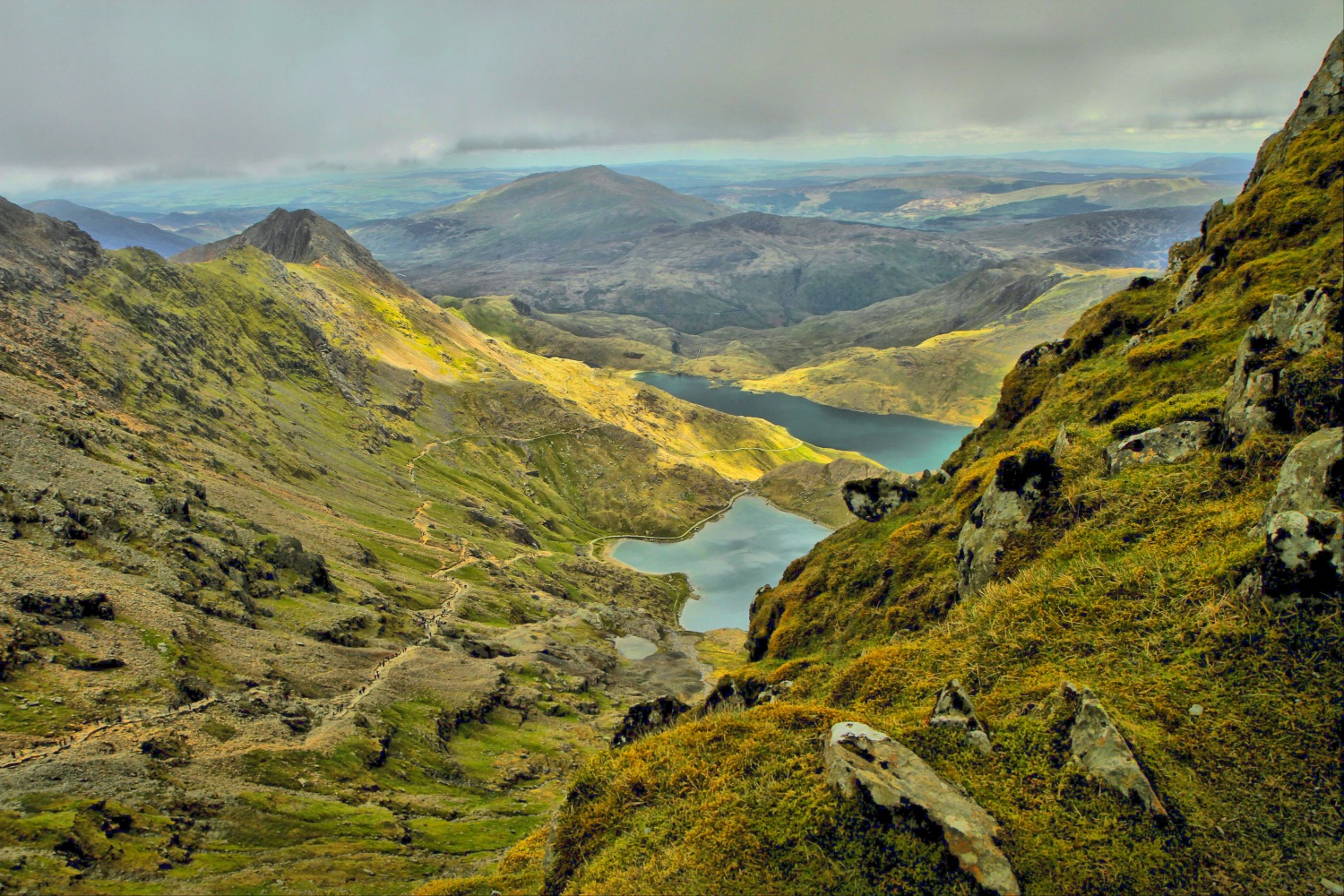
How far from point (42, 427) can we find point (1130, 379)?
89582 millimetres

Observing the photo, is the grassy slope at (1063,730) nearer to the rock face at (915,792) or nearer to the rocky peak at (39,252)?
the rock face at (915,792)

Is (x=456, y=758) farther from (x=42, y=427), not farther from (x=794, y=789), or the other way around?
(x=42, y=427)

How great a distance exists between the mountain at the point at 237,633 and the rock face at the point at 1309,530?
3816 cm

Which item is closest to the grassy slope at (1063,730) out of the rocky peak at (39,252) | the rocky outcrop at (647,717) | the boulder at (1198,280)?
the boulder at (1198,280)

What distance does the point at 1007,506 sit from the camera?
30.1 metres

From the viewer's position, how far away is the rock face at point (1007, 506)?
29.1 meters

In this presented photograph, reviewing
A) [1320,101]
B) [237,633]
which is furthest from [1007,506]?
[237,633]

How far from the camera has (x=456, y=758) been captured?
53.8 meters

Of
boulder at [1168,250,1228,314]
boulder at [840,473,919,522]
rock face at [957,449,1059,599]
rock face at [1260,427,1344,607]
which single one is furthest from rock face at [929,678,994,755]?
boulder at [840,473,919,522]

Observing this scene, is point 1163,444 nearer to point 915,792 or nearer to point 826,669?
point 826,669

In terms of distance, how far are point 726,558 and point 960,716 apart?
160 m

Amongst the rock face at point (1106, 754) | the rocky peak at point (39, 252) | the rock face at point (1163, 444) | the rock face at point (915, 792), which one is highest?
the rocky peak at point (39, 252)

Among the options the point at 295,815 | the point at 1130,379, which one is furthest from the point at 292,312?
the point at 1130,379

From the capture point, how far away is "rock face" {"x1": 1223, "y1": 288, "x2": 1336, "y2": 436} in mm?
22234
